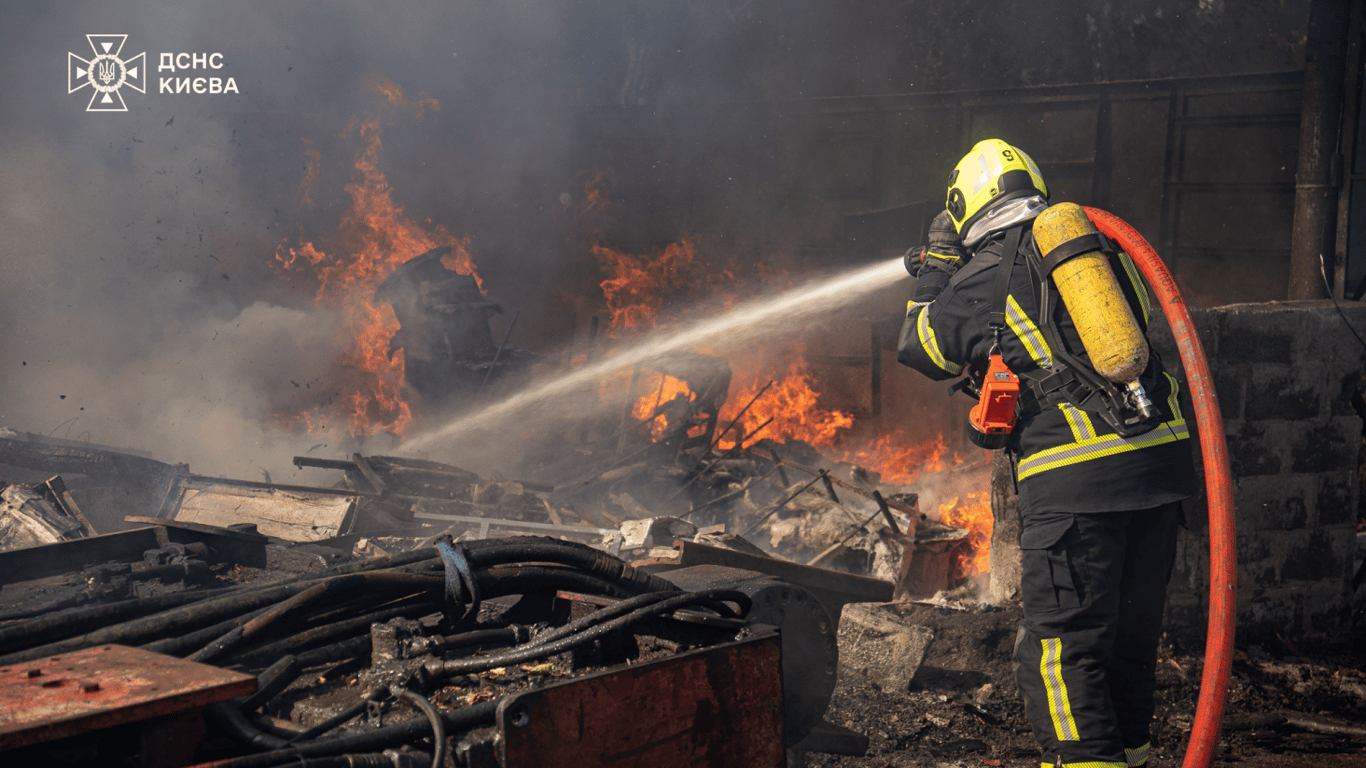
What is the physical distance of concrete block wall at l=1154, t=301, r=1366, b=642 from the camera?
4430 millimetres

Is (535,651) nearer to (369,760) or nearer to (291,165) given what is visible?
(369,760)

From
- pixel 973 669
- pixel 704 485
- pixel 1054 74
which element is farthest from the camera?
pixel 1054 74

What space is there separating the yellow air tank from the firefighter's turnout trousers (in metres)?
0.49

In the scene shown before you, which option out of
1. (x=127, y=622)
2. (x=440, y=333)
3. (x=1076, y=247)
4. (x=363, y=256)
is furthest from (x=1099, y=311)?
(x=363, y=256)

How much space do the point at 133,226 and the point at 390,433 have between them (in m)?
5.95

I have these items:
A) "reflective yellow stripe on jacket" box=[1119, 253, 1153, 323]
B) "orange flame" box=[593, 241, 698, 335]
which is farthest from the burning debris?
"orange flame" box=[593, 241, 698, 335]

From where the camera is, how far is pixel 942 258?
3439 millimetres

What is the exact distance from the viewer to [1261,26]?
7.91 meters

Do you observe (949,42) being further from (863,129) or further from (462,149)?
(462,149)

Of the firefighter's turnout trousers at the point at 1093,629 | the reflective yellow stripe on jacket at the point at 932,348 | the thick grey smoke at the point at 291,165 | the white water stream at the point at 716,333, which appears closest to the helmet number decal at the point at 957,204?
the reflective yellow stripe on jacket at the point at 932,348

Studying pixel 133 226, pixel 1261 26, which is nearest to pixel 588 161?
pixel 133 226

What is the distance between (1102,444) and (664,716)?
1816mm

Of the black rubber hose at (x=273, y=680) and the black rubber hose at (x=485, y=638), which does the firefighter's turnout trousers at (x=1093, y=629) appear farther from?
the black rubber hose at (x=273, y=680)

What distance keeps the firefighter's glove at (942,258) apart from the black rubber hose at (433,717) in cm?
245
